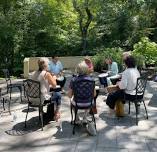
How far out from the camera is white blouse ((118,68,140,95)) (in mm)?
8594

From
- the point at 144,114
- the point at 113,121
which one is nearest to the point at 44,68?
the point at 113,121

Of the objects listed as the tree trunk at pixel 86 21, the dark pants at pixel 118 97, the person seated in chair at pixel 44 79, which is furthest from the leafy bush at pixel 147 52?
the person seated in chair at pixel 44 79

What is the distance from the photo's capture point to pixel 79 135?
773 centimetres

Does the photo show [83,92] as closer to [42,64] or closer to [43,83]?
[43,83]

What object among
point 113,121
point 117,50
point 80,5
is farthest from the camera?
point 80,5

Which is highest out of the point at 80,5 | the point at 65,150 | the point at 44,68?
the point at 80,5

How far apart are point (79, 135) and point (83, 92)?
79cm

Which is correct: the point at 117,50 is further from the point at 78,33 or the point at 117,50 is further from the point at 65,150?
the point at 65,150

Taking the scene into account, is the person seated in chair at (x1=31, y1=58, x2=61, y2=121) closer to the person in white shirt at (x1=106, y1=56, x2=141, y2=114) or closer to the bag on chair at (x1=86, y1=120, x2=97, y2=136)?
the bag on chair at (x1=86, y1=120, x2=97, y2=136)

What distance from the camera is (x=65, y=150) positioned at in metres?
6.90

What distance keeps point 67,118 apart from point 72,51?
13516 mm

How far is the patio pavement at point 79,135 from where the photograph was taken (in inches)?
277

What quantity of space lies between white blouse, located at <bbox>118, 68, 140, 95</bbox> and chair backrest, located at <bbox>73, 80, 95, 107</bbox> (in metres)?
1.03

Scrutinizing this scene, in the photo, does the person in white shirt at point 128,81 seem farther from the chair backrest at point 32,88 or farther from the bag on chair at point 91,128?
the chair backrest at point 32,88
